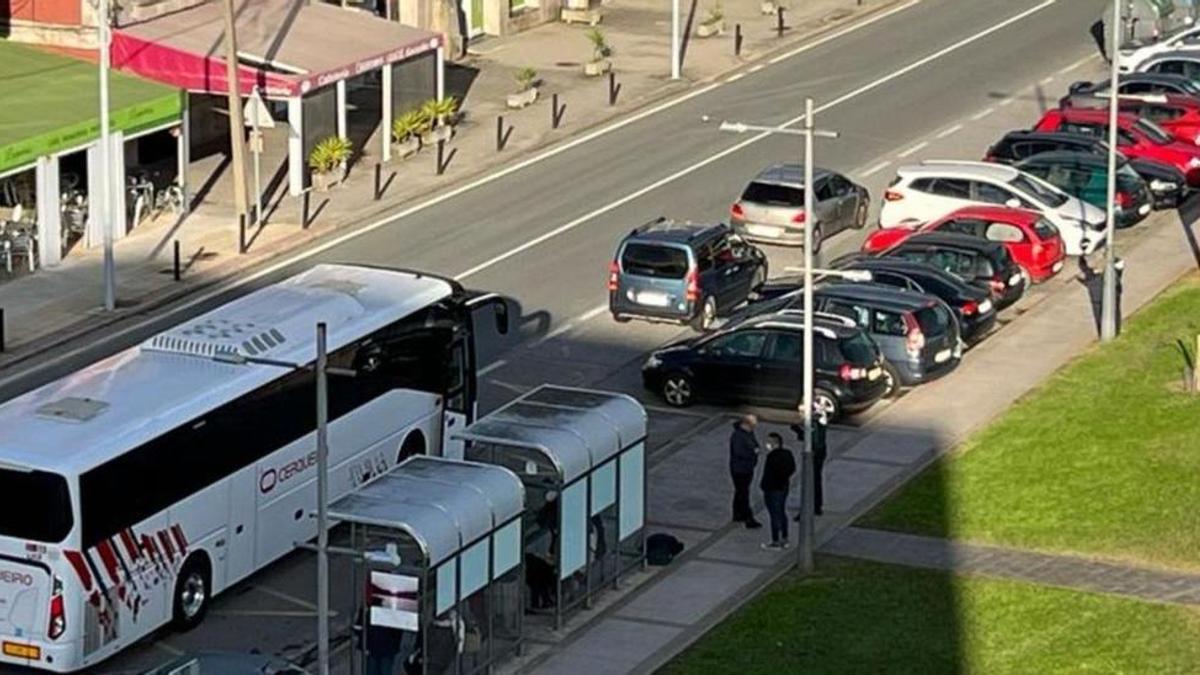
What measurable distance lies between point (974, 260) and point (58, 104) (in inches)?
757

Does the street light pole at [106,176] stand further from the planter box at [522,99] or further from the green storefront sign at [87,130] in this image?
the planter box at [522,99]

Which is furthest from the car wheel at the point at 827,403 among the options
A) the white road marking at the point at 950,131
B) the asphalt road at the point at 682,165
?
the white road marking at the point at 950,131

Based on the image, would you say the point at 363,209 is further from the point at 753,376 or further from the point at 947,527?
the point at 947,527

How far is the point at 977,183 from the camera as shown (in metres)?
60.4

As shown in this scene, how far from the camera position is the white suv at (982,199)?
197 ft

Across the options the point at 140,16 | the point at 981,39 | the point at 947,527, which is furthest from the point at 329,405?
the point at 981,39

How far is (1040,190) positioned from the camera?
60.6 meters

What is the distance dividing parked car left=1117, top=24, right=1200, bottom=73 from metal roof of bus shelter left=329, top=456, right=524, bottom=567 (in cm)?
4190

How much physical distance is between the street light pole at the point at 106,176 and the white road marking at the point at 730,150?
704cm

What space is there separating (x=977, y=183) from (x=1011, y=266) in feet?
18.8

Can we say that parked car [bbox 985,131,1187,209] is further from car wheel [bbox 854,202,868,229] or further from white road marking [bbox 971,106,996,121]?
white road marking [bbox 971,106,996,121]

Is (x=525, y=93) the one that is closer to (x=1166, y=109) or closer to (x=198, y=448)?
(x=1166, y=109)

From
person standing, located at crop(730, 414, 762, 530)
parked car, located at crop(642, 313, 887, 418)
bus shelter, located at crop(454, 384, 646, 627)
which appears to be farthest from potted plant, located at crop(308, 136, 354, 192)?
bus shelter, located at crop(454, 384, 646, 627)

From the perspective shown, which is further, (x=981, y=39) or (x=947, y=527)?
(x=981, y=39)
